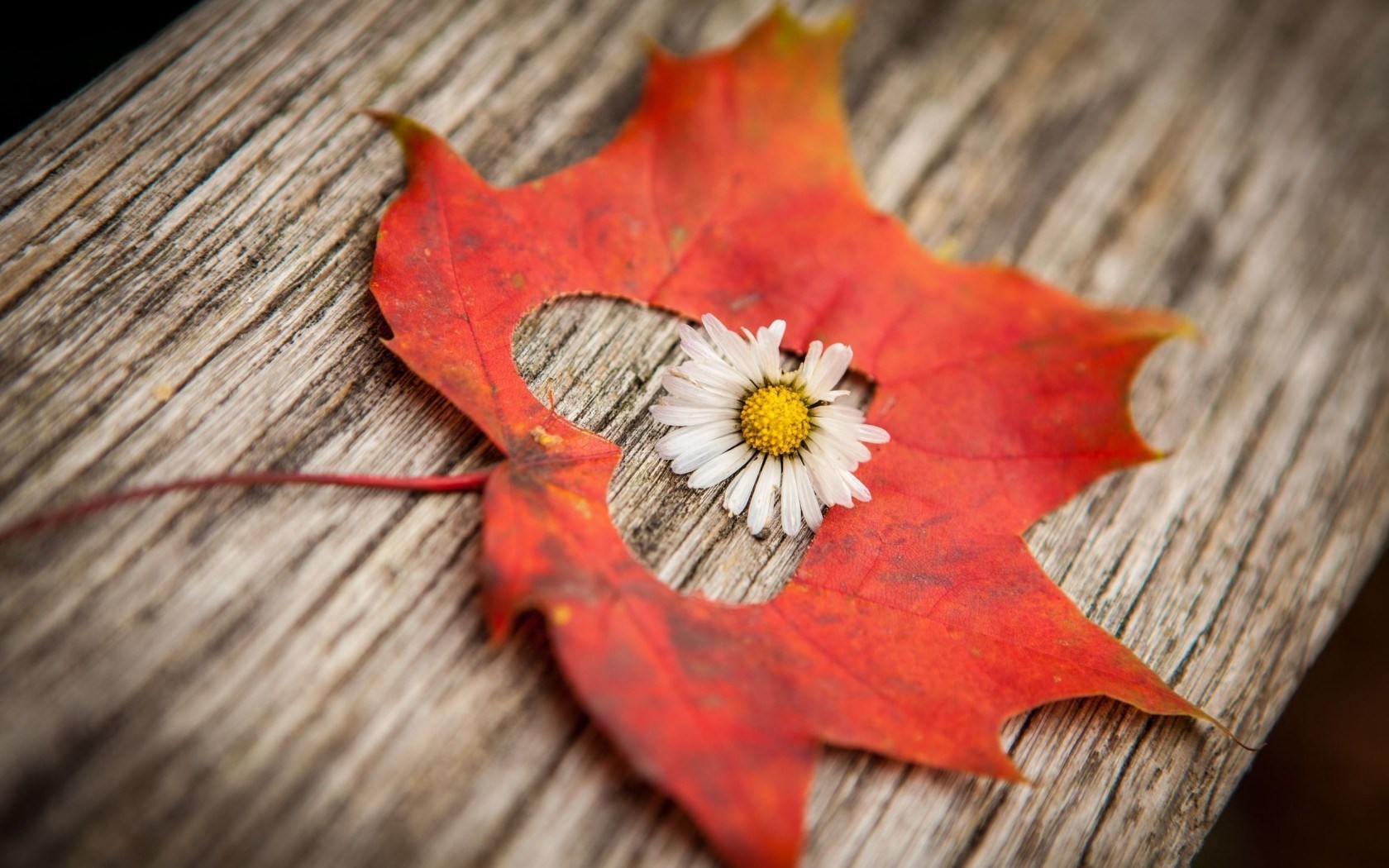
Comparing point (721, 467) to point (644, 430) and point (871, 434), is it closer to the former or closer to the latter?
point (644, 430)

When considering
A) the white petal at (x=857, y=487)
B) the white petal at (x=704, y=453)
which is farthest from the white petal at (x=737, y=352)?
the white petal at (x=857, y=487)

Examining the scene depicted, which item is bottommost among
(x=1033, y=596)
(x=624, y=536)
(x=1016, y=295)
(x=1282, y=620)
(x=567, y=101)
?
(x=1282, y=620)

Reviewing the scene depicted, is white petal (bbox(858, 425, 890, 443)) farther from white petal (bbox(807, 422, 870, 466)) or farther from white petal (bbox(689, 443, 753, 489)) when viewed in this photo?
white petal (bbox(689, 443, 753, 489))

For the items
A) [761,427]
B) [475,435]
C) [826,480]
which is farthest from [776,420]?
[475,435]

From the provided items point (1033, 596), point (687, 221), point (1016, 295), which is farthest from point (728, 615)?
point (1016, 295)

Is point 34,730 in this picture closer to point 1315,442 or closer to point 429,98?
point 429,98

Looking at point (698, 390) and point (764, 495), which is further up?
point (698, 390)
